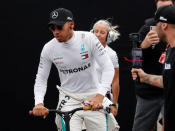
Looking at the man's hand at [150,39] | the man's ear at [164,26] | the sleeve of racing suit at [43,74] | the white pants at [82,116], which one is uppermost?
the man's ear at [164,26]

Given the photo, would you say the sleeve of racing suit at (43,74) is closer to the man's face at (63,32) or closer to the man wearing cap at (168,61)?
the man's face at (63,32)

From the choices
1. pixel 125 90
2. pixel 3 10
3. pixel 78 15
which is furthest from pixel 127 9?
pixel 3 10

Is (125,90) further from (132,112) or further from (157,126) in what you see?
(157,126)

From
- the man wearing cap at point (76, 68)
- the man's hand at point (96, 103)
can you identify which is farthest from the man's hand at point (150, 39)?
the man's hand at point (96, 103)

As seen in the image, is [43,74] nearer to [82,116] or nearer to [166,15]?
[82,116]

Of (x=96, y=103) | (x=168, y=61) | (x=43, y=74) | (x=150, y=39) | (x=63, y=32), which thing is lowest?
(x=96, y=103)

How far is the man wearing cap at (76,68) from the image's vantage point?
464cm

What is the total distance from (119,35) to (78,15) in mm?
665

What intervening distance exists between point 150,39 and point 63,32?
0.85 m

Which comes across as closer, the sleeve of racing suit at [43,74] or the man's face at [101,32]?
the sleeve of racing suit at [43,74]

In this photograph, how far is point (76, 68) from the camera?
4.69 metres

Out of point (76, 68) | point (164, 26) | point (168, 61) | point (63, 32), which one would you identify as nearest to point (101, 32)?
point (76, 68)

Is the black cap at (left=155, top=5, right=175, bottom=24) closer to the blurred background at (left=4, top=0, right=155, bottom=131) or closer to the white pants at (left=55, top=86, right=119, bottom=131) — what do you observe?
the white pants at (left=55, top=86, right=119, bottom=131)

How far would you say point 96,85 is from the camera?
15.9 ft
